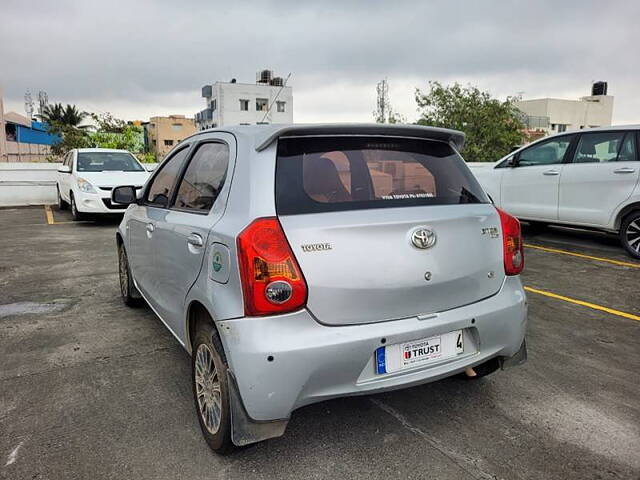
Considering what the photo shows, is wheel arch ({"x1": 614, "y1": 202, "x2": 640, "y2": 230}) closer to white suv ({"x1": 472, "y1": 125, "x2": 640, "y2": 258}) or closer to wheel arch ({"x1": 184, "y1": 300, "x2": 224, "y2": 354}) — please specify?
white suv ({"x1": 472, "y1": 125, "x2": 640, "y2": 258})

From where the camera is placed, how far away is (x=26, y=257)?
7172 millimetres

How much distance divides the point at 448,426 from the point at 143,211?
8.92ft

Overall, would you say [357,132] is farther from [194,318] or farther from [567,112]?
[567,112]

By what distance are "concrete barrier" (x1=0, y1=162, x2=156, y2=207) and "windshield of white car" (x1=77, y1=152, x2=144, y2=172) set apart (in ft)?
8.65

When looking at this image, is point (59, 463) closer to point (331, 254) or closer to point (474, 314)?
point (331, 254)

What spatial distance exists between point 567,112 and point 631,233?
4484 centimetres

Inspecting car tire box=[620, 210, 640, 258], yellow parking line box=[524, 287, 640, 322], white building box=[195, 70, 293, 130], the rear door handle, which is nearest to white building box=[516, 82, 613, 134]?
white building box=[195, 70, 293, 130]

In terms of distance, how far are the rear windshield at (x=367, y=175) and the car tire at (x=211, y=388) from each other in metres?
0.76

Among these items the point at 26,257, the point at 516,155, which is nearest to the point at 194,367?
the point at 26,257

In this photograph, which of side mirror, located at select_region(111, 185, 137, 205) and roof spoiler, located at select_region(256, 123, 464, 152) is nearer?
roof spoiler, located at select_region(256, 123, 464, 152)

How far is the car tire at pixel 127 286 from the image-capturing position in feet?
15.2

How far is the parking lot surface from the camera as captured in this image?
2.39 m

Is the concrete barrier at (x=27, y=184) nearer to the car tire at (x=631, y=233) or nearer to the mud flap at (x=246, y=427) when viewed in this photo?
the car tire at (x=631, y=233)

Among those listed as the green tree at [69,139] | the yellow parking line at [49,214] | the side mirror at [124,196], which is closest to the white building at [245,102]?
the green tree at [69,139]
